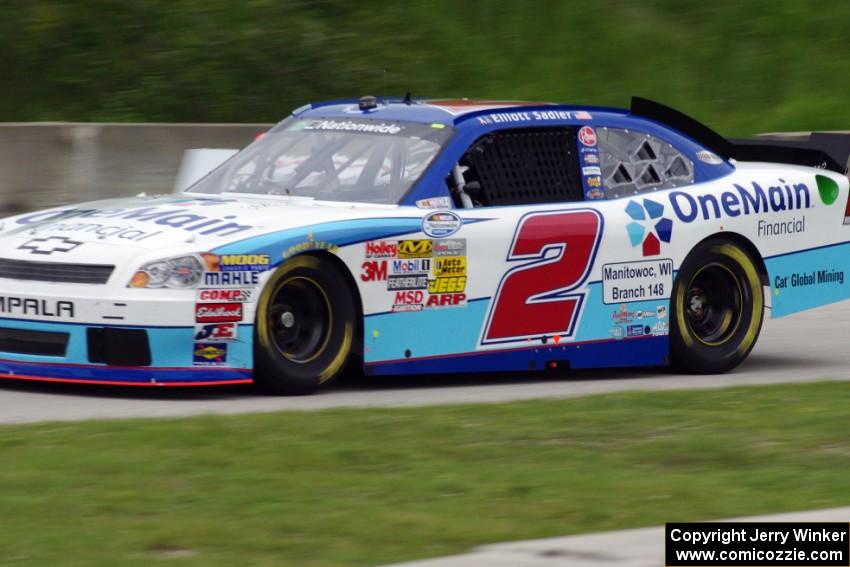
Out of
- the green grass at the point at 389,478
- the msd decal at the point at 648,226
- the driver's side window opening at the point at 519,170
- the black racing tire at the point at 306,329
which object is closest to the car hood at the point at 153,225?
the black racing tire at the point at 306,329

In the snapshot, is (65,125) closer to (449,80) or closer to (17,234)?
(17,234)

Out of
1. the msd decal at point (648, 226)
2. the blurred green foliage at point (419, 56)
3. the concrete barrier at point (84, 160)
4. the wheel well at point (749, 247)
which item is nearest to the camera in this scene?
the msd decal at point (648, 226)

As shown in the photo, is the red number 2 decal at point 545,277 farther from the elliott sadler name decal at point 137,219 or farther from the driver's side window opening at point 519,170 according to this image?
the elliott sadler name decal at point 137,219

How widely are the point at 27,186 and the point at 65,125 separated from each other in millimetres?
581

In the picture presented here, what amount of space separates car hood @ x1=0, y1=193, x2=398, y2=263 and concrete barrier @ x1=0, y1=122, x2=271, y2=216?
165 inches

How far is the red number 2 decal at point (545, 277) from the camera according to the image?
8.69m

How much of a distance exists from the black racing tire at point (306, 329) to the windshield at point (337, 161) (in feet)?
2.31

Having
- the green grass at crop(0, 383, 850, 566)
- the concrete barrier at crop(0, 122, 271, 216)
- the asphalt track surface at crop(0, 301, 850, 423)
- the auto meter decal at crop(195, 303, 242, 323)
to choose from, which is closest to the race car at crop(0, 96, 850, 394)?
the auto meter decal at crop(195, 303, 242, 323)

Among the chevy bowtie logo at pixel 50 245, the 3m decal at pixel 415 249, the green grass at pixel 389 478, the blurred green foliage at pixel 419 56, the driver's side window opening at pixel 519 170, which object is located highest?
the blurred green foliage at pixel 419 56

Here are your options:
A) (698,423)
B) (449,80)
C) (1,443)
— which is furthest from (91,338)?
(449,80)

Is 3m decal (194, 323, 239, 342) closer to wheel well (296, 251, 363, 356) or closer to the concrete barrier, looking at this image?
wheel well (296, 251, 363, 356)

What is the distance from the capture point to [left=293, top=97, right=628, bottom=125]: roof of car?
904 centimetres

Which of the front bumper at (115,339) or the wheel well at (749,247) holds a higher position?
the wheel well at (749,247)

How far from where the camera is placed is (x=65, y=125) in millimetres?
12766
